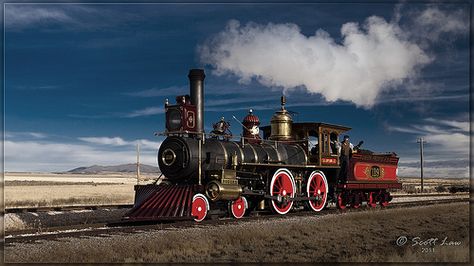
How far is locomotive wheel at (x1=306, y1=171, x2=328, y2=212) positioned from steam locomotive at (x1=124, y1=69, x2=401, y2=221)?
0.12ft

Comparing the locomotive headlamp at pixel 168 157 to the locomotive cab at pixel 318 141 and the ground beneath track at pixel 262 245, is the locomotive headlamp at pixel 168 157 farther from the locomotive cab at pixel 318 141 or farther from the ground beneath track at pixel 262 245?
the locomotive cab at pixel 318 141

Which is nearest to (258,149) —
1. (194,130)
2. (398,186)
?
(194,130)

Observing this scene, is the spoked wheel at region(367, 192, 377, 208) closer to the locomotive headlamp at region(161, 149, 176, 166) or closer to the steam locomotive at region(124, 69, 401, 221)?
the steam locomotive at region(124, 69, 401, 221)

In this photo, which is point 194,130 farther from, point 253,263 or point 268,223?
point 253,263

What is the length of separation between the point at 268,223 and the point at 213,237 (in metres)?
Answer: 2.61

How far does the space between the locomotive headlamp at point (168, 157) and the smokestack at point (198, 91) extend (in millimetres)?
1044

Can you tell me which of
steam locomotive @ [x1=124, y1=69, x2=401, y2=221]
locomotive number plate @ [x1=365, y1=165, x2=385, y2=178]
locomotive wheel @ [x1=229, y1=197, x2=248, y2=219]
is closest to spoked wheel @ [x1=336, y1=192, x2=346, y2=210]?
steam locomotive @ [x1=124, y1=69, x2=401, y2=221]

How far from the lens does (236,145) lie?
16.3 meters

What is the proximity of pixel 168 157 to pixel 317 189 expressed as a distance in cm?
642

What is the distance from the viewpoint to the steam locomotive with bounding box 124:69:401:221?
1422 cm

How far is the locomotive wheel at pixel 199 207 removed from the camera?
45.5 feet

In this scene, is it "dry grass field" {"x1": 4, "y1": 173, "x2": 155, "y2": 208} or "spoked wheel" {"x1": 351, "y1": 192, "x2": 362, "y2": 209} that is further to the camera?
"dry grass field" {"x1": 4, "y1": 173, "x2": 155, "y2": 208}

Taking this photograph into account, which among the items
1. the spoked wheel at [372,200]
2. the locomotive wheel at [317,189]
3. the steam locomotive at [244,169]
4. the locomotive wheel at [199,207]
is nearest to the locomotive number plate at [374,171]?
the steam locomotive at [244,169]
